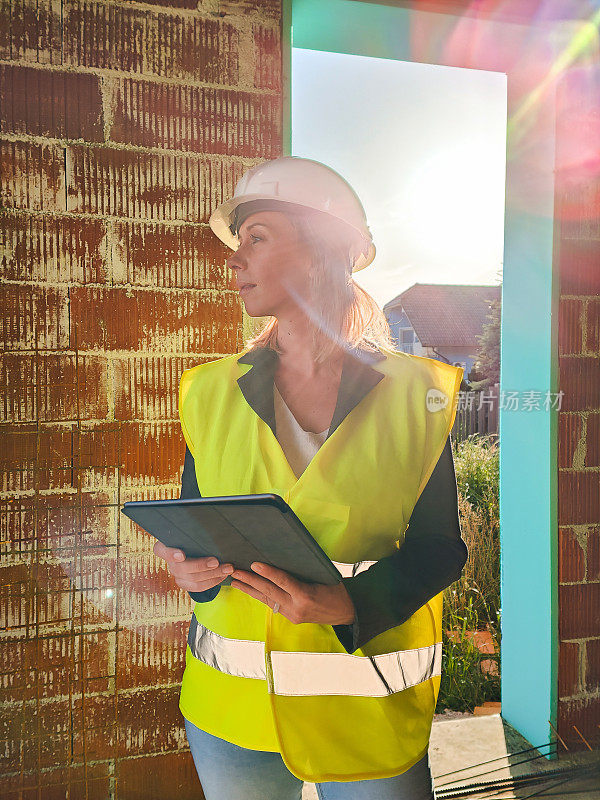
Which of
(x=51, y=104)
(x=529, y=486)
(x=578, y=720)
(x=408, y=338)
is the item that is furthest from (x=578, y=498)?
(x=408, y=338)

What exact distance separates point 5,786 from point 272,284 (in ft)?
6.70

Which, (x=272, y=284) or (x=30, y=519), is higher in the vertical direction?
(x=272, y=284)

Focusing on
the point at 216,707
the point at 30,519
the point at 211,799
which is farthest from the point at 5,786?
the point at 216,707

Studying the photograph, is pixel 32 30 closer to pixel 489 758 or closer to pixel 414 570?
pixel 414 570

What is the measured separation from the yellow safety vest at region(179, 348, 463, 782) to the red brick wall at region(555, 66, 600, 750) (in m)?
1.67

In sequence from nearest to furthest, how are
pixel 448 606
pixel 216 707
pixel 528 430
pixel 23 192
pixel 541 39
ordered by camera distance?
pixel 216 707 < pixel 23 192 < pixel 541 39 < pixel 528 430 < pixel 448 606

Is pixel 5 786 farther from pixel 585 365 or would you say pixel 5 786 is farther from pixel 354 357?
pixel 585 365

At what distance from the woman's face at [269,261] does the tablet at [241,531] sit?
Answer: 1.97 feet

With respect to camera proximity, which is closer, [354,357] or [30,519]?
[354,357]

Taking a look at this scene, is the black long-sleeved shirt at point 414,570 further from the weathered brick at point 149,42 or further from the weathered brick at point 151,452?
the weathered brick at point 149,42

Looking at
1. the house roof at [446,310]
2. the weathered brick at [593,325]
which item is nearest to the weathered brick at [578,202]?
the weathered brick at [593,325]

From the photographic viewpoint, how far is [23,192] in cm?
220

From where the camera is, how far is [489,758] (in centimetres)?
277

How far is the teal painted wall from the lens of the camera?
2.77 metres
